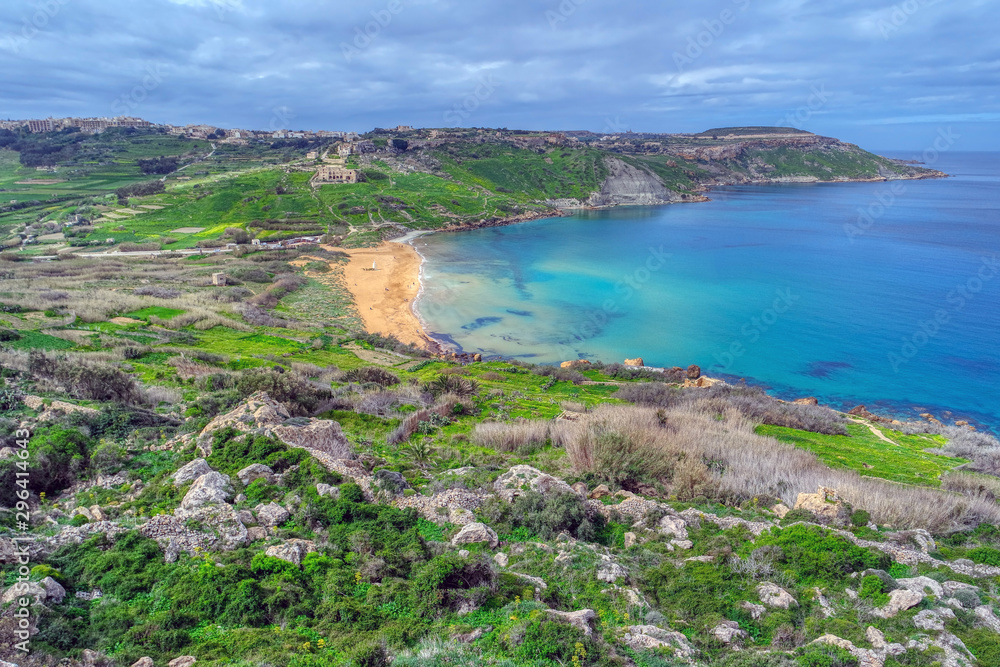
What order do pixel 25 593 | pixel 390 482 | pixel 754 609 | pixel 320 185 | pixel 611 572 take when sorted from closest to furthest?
pixel 25 593, pixel 754 609, pixel 611 572, pixel 390 482, pixel 320 185

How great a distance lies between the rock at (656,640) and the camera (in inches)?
259

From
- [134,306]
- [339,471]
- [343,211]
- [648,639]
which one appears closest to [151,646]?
[339,471]

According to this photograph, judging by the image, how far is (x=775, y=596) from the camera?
25.6ft

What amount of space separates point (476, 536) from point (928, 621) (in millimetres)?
6763

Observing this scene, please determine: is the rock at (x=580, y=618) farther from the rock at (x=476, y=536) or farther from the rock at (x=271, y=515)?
the rock at (x=271, y=515)

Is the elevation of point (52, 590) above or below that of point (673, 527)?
above

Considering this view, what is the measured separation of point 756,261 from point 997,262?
27549mm

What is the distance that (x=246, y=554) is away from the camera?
7.81 metres

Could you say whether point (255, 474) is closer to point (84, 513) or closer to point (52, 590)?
point (84, 513)

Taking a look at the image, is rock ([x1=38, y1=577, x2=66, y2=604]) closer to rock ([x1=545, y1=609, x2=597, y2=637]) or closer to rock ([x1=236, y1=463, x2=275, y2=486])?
rock ([x1=236, y1=463, x2=275, y2=486])

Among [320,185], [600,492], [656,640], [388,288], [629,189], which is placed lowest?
[600,492]

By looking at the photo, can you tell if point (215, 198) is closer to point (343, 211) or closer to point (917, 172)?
point (343, 211)

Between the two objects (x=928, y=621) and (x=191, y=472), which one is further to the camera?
(x=191, y=472)

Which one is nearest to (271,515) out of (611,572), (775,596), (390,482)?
(390,482)
